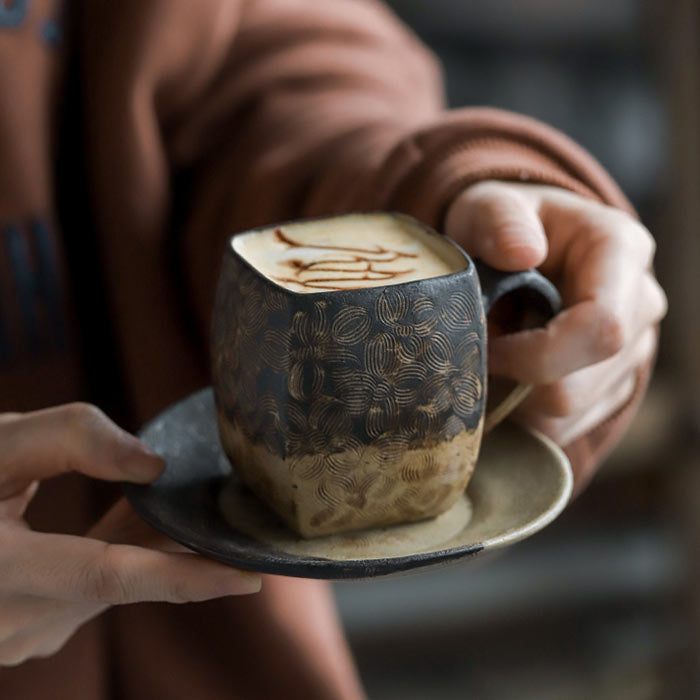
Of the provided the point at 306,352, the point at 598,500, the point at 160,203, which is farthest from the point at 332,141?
the point at 598,500

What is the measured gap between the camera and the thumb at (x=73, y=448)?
297 mm

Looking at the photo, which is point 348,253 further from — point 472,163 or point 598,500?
point 598,500

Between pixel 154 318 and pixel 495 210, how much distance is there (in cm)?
20

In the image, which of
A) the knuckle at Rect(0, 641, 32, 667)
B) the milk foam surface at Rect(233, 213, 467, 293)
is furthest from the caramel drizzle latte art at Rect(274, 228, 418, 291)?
the knuckle at Rect(0, 641, 32, 667)

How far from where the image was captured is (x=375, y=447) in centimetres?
28

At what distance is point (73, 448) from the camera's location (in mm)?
299

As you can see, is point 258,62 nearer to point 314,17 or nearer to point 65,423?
point 314,17

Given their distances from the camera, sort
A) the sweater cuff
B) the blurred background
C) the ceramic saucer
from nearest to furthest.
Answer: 1. the ceramic saucer
2. the sweater cuff
3. the blurred background

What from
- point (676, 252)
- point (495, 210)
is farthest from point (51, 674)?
point (676, 252)

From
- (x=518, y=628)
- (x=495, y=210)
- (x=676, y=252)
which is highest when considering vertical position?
(x=495, y=210)

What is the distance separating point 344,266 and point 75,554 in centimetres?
12

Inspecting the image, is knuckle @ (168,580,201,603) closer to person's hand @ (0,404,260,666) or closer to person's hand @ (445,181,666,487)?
person's hand @ (0,404,260,666)

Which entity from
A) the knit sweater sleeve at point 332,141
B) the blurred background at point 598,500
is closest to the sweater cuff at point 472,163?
the knit sweater sleeve at point 332,141

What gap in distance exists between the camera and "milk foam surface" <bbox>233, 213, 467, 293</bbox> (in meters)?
0.29
